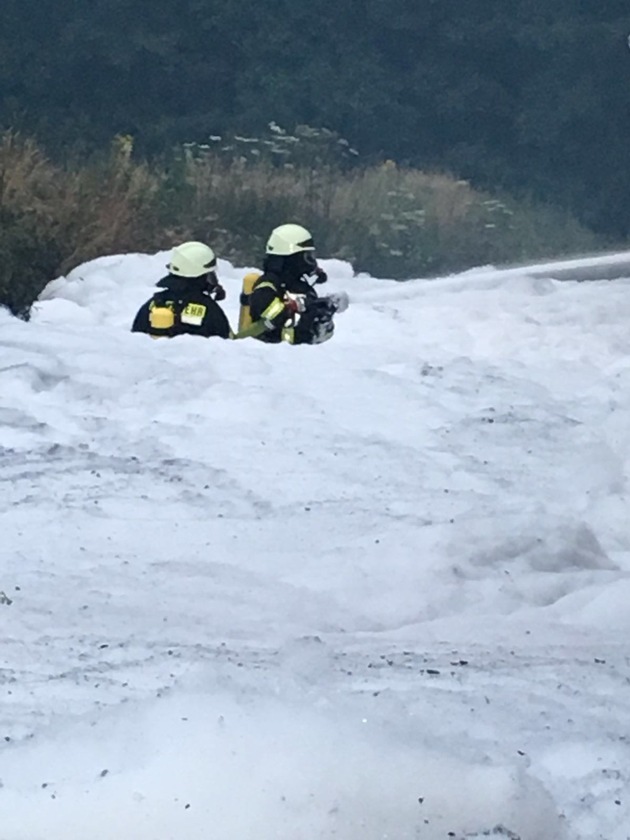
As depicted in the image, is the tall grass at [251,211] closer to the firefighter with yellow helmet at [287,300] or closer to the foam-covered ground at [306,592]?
the firefighter with yellow helmet at [287,300]

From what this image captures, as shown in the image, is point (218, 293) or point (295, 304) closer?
point (218, 293)

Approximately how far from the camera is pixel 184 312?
723 cm

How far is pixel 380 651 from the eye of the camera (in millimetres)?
3564

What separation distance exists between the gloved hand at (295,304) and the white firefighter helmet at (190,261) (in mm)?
500

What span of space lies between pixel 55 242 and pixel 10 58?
1177cm

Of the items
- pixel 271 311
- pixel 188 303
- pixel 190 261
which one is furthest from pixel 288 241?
pixel 188 303

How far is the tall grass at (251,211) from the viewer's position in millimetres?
10609

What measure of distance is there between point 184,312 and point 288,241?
2.99 ft

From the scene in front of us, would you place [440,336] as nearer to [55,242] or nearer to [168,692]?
[55,242]

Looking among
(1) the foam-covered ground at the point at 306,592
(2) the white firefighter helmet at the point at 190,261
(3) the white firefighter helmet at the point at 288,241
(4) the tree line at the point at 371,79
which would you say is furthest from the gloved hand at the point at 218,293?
(4) the tree line at the point at 371,79

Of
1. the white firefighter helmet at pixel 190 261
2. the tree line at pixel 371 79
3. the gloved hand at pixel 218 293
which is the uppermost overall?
the white firefighter helmet at pixel 190 261

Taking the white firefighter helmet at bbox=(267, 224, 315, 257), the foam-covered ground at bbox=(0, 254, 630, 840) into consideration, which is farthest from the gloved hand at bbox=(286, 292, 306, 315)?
the foam-covered ground at bbox=(0, 254, 630, 840)

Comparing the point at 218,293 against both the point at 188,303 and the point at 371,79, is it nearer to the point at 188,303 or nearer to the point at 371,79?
the point at 188,303

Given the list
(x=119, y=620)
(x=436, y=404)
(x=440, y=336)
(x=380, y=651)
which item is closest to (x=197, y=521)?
(x=119, y=620)
